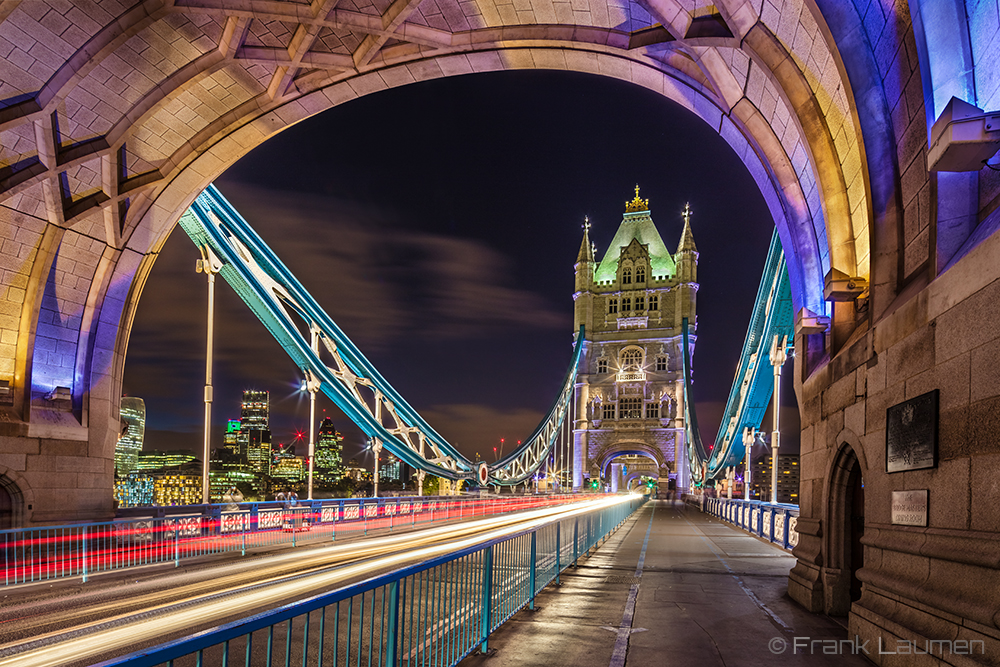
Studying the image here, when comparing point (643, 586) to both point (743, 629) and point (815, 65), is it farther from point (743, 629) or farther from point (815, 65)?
point (815, 65)

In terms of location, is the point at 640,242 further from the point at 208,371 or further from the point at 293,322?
the point at 208,371

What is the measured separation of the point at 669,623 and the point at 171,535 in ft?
29.9

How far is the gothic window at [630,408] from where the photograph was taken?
82188mm

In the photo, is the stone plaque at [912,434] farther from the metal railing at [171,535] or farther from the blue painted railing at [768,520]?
the metal railing at [171,535]

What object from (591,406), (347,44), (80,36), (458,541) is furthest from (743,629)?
(591,406)

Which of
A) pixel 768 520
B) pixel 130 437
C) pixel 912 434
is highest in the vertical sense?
pixel 912 434

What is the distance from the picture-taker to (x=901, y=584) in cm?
551

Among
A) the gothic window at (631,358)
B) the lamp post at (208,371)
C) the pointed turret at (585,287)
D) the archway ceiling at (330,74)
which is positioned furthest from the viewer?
the pointed turret at (585,287)

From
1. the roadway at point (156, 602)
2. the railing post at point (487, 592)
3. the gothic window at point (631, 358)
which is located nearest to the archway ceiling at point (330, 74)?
the railing post at point (487, 592)

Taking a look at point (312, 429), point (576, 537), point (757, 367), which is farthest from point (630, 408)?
point (576, 537)

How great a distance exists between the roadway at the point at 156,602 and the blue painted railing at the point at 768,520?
7.02 m

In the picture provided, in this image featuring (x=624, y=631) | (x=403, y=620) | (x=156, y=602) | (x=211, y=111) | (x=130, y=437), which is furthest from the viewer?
(x=130, y=437)

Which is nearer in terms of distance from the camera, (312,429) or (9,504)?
(9,504)

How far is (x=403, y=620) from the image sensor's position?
4.33 meters
